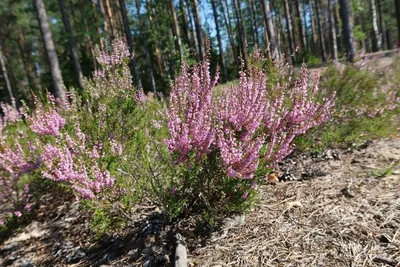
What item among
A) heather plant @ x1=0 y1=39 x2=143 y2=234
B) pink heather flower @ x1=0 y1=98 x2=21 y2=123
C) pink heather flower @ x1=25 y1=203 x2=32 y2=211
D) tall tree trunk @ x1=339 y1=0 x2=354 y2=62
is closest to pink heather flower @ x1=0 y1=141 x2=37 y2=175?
heather plant @ x1=0 y1=39 x2=143 y2=234

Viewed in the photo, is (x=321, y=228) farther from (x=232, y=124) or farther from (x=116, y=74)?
(x=116, y=74)

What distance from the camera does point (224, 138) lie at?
7.45ft

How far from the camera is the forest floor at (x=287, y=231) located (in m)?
2.17

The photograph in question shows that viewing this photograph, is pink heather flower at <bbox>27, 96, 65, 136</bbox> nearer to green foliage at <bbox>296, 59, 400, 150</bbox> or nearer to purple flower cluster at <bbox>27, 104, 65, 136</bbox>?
purple flower cluster at <bbox>27, 104, 65, 136</bbox>

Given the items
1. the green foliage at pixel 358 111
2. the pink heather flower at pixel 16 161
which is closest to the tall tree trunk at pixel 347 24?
the green foliage at pixel 358 111

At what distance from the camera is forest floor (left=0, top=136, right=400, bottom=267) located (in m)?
2.17

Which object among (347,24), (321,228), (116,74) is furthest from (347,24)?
(321,228)

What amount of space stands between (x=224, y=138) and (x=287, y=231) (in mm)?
920

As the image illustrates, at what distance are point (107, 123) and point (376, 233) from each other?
2897 mm

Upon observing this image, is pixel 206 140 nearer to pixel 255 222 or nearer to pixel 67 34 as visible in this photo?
pixel 255 222

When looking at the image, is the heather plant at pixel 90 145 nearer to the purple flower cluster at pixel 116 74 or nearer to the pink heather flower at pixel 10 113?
the purple flower cluster at pixel 116 74

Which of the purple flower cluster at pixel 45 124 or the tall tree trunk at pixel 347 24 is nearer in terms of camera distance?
the purple flower cluster at pixel 45 124

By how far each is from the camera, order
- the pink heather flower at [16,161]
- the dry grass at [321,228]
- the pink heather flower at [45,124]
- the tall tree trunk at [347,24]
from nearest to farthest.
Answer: the dry grass at [321,228] → the pink heather flower at [45,124] → the pink heather flower at [16,161] → the tall tree trunk at [347,24]

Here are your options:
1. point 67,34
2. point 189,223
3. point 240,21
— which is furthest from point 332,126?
point 240,21
